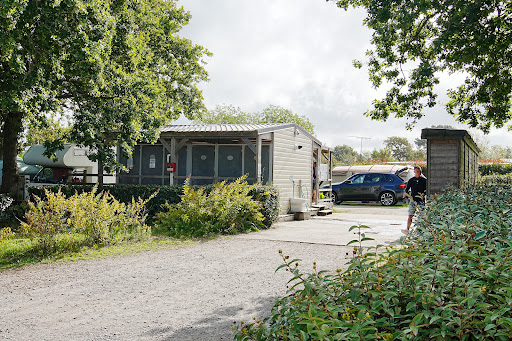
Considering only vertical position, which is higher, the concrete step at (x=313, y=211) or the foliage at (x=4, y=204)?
the foliage at (x=4, y=204)

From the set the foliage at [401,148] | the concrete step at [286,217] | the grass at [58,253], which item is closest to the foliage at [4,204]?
the grass at [58,253]

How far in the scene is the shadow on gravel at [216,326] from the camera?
12.9ft

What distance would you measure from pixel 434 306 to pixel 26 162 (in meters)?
18.9

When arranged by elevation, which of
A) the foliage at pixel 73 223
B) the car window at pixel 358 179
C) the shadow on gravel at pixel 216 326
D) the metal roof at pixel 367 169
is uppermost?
the metal roof at pixel 367 169

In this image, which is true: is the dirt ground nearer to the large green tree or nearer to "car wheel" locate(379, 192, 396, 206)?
the large green tree

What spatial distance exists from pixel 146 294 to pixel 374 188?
18345mm

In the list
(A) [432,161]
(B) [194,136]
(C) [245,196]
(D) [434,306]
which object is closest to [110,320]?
(D) [434,306]

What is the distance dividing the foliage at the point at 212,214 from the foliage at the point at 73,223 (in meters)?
1.35

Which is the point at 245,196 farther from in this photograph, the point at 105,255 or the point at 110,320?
the point at 110,320

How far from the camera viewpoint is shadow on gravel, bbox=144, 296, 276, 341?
12.9 ft

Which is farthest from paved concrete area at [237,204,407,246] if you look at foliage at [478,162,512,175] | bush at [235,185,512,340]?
foliage at [478,162,512,175]

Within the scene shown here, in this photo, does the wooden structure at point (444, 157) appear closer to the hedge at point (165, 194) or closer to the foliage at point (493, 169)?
the hedge at point (165, 194)

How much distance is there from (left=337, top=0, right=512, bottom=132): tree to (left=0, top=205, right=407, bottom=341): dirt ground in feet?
15.5

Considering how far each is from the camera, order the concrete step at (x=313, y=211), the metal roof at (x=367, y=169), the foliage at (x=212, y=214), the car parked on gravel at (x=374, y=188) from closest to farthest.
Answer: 1. the foliage at (x=212, y=214)
2. the concrete step at (x=313, y=211)
3. the car parked on gravel at (x=374, y=188)
4. the metal roof at (x=367, y=169)
